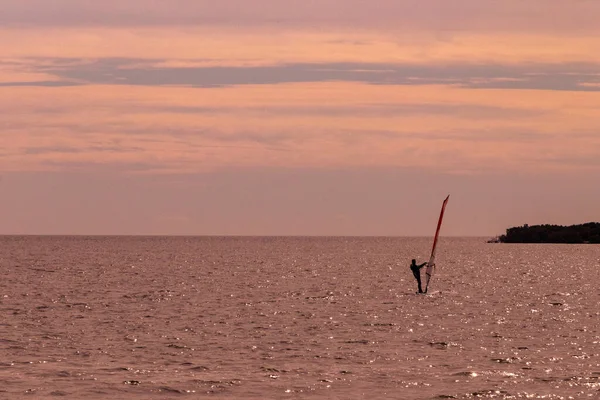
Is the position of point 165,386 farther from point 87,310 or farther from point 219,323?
point 87,310

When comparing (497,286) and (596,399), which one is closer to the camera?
(596,399)

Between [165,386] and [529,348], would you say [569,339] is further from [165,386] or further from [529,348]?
[165,386]

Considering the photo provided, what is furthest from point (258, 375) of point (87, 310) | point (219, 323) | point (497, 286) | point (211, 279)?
point (211, 279)

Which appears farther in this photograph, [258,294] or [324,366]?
[258,294]

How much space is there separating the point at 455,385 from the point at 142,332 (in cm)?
1982

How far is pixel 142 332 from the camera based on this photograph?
4797 centimetres

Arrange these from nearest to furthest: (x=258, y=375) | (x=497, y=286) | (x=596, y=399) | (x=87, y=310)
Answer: (x=596, y=399), (x=258, y=375), (x=87, y=310), (x=497, y=286)

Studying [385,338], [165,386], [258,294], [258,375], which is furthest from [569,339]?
[258,294]

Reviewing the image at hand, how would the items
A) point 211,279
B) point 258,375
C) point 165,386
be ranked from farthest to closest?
point 211,279 → point 258,375 → point 165,386

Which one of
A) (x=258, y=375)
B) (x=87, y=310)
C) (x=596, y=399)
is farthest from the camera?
(x=87, y=310)

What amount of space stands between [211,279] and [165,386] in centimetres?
7110

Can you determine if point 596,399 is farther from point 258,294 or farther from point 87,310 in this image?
point 258,294

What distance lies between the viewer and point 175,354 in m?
39.7

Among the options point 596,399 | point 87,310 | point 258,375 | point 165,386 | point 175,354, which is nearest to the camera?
point 596,399
